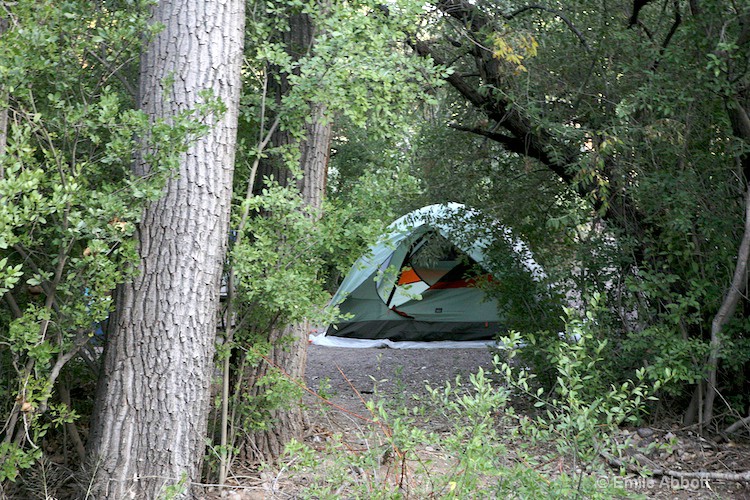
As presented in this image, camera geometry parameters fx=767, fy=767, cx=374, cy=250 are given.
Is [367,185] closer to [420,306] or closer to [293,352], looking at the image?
[293,352]

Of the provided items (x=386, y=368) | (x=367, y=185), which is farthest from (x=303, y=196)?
(x=386, y=368)

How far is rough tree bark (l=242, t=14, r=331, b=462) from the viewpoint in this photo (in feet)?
15.7

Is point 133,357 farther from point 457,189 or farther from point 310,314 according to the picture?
point 457,189

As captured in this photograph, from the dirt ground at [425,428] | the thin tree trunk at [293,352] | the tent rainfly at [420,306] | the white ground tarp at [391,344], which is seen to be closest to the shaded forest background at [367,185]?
the thin tree trunk at [293,352]

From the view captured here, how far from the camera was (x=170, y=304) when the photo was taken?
3.91 m

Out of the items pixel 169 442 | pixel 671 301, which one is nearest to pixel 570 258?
pixel 671 301

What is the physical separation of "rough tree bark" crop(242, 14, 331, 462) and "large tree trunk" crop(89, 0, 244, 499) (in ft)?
2.57

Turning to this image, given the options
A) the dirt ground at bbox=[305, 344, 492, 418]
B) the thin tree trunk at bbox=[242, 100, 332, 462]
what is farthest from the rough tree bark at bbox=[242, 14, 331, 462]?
the dirt ground at bbox=[305, 344, 492, 418]

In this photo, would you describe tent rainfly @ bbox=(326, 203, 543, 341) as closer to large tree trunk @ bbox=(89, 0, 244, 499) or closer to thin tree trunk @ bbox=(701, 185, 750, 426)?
thin tree trunk @ bbox=(701, 185, 750, 426)

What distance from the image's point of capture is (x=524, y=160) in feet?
21.6

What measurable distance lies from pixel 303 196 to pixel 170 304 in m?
1.35

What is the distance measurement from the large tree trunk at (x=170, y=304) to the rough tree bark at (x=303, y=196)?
78 centimetres

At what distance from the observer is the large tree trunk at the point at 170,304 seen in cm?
387

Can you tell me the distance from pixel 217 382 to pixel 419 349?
5343mm
